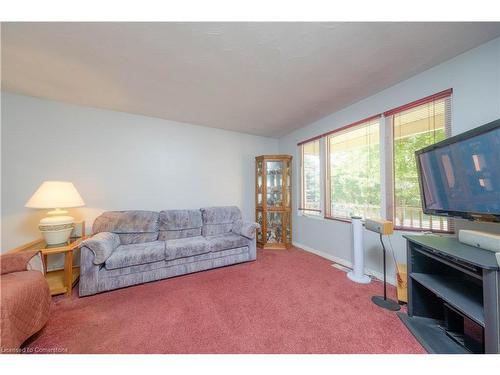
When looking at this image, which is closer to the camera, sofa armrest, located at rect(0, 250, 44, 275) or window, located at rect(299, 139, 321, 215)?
sofa armrest, located at rect(0, 250, 44, 275)

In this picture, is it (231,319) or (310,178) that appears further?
(310,178)

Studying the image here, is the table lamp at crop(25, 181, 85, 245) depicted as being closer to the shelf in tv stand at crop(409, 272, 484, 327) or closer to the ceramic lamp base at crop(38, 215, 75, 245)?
the ceramic lamp base at crop(38, 215, 75, 245)

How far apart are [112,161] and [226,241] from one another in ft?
6.91

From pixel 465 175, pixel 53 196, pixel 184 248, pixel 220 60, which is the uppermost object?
pixel 220 60

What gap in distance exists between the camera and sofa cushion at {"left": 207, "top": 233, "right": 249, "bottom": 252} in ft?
8.33

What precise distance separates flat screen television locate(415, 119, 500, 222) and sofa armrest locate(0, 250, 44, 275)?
347cm

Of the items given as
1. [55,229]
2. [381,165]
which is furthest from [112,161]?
[381,165]

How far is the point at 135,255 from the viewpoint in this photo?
6.79 ft

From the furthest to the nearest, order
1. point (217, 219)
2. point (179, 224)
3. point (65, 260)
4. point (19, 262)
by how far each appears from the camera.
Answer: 1. point (217, 219)
2. point (179, 224)
3. point (65, 260)
4. point (19, 262)

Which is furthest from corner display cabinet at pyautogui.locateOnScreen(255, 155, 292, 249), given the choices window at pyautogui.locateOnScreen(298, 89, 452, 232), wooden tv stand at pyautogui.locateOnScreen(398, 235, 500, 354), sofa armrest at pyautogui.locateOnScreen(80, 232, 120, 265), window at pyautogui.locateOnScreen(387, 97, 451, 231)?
sofa armrest at pyautogui.locateOnScreen(80, 232, 120, 265)

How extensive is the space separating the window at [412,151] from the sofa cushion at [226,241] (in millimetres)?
1998

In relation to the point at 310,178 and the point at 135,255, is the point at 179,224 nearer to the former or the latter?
the point at 135,255
